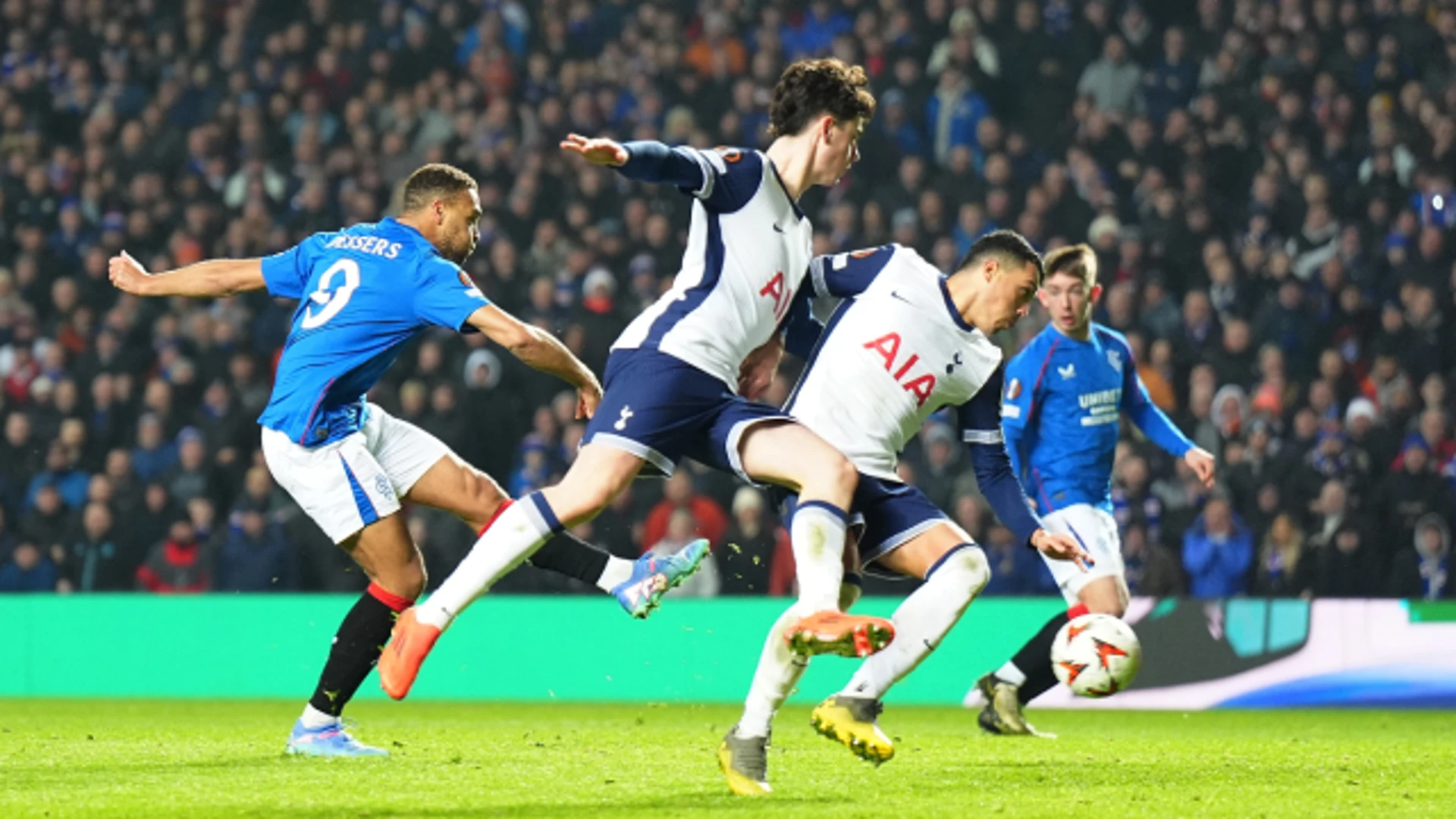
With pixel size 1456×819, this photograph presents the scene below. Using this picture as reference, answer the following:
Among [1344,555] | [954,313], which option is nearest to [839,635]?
[954,313]

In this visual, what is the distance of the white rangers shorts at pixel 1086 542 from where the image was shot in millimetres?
8211

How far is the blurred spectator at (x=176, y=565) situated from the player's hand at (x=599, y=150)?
Answer: 7968mm

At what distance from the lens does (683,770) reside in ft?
20.7

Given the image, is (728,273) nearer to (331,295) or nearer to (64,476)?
(331,295)

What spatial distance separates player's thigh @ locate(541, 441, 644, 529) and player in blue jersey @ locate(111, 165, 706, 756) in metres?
0.79

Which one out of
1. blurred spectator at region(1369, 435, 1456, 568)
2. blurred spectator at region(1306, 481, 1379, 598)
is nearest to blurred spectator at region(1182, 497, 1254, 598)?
blurred spectator at region(1306, 481, 1379, 598)

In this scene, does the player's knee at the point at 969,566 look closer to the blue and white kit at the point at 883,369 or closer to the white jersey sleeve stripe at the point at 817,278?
the blue and white kit at the point at 883,369

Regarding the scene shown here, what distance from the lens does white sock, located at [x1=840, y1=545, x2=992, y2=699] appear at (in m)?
5.85

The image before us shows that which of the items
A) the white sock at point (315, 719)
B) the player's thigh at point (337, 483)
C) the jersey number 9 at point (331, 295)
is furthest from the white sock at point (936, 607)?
the jersey number 9 at point (331, 295)

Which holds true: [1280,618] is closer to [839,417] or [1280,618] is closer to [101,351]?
[839,417]

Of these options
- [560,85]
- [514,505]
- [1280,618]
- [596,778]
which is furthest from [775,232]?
[560,85]

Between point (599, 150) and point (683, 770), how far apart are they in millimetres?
2244

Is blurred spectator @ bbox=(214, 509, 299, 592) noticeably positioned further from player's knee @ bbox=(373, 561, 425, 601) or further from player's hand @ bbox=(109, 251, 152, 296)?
player's knee @ bbox=(373, 561, 425, 601)

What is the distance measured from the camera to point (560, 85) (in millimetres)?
16250
